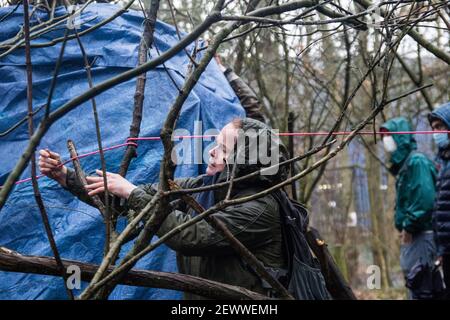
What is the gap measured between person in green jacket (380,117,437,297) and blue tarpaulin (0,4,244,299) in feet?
7.82

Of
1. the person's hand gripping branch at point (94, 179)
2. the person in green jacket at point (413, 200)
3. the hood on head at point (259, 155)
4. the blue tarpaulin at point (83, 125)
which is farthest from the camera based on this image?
the person in green jacket at point (413, 200)

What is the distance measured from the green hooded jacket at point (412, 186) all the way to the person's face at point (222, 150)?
10.8ft

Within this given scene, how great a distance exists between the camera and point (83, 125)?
3.79m

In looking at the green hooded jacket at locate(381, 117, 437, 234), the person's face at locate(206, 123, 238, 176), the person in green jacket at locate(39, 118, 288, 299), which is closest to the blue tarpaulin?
the person in green jacket at locate(39, 118, 288, 299)

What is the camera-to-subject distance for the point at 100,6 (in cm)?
409

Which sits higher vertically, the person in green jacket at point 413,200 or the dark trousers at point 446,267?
the person in green jacket at point 413,200

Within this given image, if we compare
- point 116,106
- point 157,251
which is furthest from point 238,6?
point 157,251

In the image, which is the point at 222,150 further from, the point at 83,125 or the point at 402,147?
the point at 402,147

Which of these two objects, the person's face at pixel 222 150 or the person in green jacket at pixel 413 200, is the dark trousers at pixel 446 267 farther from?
the person's face at pixel 222 150

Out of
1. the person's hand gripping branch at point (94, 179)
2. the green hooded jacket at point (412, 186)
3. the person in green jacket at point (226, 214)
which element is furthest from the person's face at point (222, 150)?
the green hooded jacket at point (412, 186)

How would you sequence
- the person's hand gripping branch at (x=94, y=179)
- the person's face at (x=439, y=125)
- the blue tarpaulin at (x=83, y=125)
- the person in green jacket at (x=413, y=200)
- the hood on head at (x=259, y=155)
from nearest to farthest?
the person's hand gripping branch at (x=94, y=179), the hood on head at (x=259, y=155), the blue tarpaulin at (x=83, y=125), the person's face at (x=439, y=125), the person in green jacket at (x=413, y=200)

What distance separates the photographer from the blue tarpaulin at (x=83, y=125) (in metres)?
3.53

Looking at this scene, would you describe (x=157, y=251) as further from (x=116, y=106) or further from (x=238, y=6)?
(x=238, y=6)

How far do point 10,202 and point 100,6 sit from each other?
1.33 m
